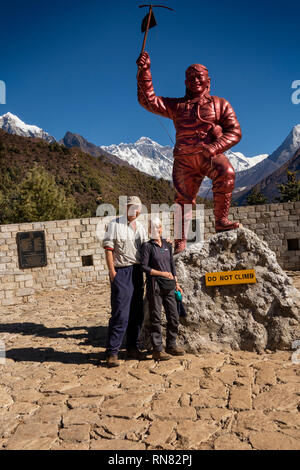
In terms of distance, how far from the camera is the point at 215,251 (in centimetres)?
376

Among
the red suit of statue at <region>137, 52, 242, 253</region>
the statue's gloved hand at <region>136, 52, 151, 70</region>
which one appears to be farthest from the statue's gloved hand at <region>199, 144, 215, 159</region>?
the statue's gloved hand at <region>136, 52, 151, 70</region>

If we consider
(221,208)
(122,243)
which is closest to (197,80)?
(221,208)

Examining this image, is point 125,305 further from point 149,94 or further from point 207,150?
point 149,94

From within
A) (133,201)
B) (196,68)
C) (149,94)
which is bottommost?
(133,201)

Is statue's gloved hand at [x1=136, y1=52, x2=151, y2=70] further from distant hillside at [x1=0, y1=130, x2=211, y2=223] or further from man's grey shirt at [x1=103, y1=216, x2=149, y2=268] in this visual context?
distant hillside at [x1=0, y1=130, x2=211, y2=223]

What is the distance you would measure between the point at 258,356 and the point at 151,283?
1.34 m

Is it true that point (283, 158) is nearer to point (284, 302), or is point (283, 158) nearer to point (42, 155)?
point (42, 155)

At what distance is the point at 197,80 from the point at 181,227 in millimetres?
1763

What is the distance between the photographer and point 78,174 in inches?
1695

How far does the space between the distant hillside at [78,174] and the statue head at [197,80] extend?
30470 millimetres

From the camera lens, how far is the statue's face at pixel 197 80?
400cm
